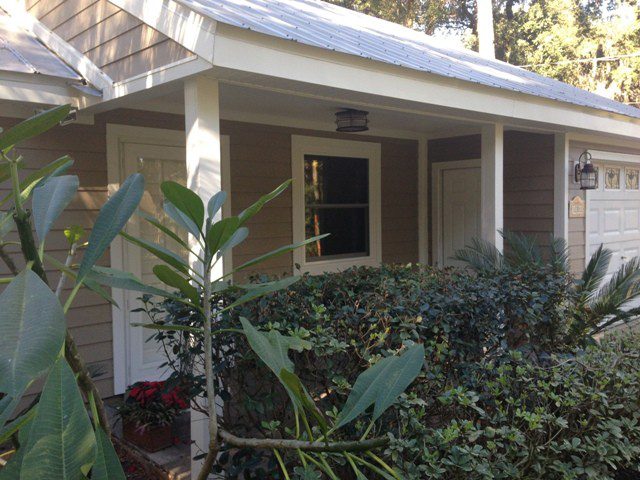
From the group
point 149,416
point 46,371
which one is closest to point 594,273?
point 149,416

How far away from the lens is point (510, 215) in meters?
7.51

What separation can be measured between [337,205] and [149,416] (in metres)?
3.77

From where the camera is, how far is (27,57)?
4.50 meters

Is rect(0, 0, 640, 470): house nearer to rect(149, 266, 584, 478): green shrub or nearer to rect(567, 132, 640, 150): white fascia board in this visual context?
rect(567, 132, 640, 150): white fascia board

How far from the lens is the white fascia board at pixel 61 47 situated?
4363mm

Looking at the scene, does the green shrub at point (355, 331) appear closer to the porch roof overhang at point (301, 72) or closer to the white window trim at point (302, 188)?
Answer: the porch roof overhang at point (301, 72)

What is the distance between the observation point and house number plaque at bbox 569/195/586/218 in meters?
7.27

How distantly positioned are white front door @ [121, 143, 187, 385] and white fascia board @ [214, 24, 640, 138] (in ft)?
6.92

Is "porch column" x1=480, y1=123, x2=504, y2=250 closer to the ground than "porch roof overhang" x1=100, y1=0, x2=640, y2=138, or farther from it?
closer to the ground

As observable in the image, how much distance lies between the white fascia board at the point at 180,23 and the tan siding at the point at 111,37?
0.06 metres

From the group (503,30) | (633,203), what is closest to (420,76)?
(633,203)

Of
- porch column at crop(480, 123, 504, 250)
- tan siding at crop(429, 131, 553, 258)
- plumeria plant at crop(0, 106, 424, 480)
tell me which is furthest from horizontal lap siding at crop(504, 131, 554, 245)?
plumeria plant at crop(0, 106, 424, 480)

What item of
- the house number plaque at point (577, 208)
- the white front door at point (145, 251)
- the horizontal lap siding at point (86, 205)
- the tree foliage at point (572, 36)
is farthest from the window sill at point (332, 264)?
the tree foliage at point (572, 36)

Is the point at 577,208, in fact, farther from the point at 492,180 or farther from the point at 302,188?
A: the point at 302,188
